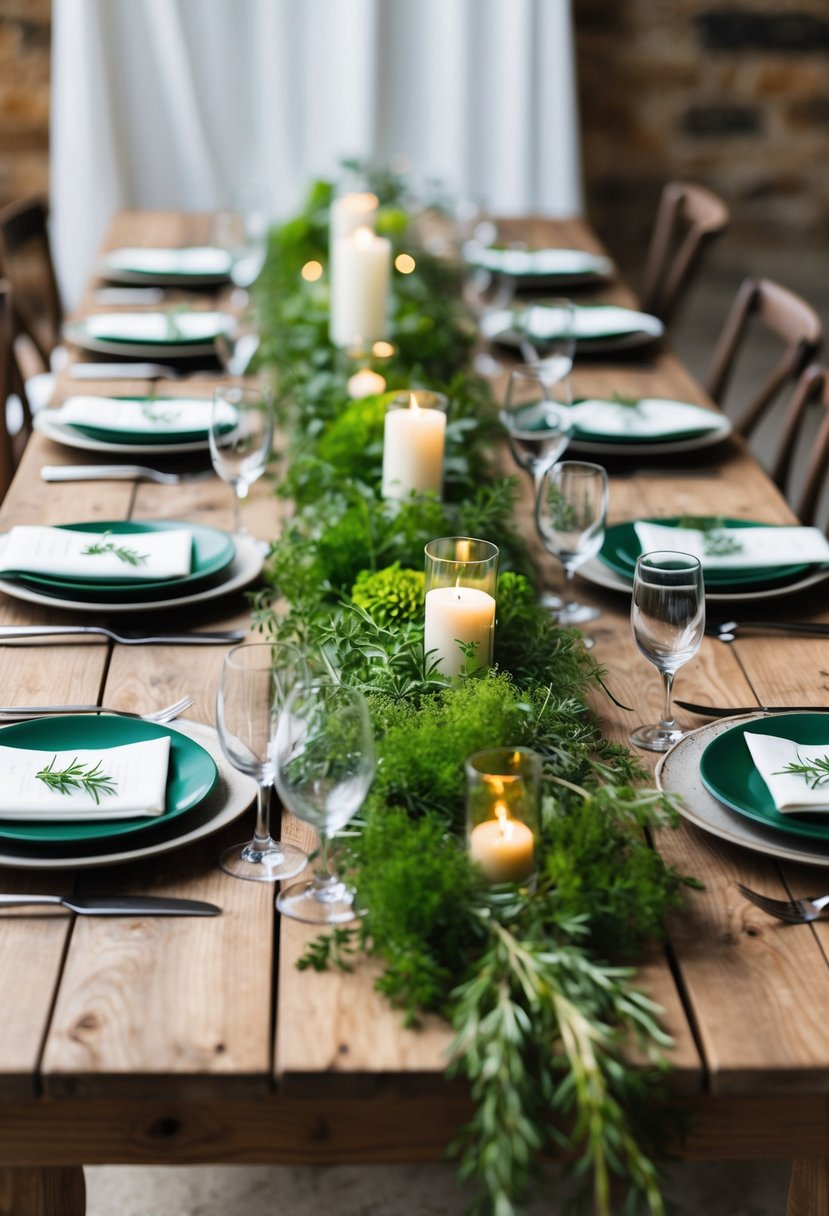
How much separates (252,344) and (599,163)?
3503 millimetres

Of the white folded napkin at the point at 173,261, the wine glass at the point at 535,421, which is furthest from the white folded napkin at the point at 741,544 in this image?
the white folded napkin at the point at 173,261

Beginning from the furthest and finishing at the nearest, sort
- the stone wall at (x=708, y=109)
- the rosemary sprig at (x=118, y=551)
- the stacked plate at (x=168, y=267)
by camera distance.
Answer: the stone wall at (x=708, y=109), the stacked plate at (x=168, y=267), the rosemary sprig at (x=118, y=551)

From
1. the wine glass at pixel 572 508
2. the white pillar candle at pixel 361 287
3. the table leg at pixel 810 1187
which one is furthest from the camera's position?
the white pillar candle at pixel 361 287

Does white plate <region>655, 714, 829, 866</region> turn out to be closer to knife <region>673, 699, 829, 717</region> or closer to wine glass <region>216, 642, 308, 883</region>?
knife <region>673, 699, 829, 717</region>

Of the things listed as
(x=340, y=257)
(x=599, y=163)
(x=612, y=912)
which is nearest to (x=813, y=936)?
(x=612, y=912)

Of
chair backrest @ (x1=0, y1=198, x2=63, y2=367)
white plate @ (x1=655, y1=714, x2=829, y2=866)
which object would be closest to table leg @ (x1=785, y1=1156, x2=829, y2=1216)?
white plate @ (x1=655, y1=714, x2=829, y2=866)

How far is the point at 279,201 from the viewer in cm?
514

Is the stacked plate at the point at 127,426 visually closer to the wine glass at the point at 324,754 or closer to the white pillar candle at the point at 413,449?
the white pillar candle at the point at 413,449

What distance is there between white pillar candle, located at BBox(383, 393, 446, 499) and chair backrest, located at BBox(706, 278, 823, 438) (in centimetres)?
90

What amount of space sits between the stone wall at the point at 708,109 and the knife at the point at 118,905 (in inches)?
194

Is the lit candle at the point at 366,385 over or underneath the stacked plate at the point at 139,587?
over

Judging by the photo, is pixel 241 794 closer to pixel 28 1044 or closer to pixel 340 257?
pixel 28 1044

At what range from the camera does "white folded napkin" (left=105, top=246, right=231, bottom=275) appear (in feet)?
9.56

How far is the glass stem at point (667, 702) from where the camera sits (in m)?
1.33
